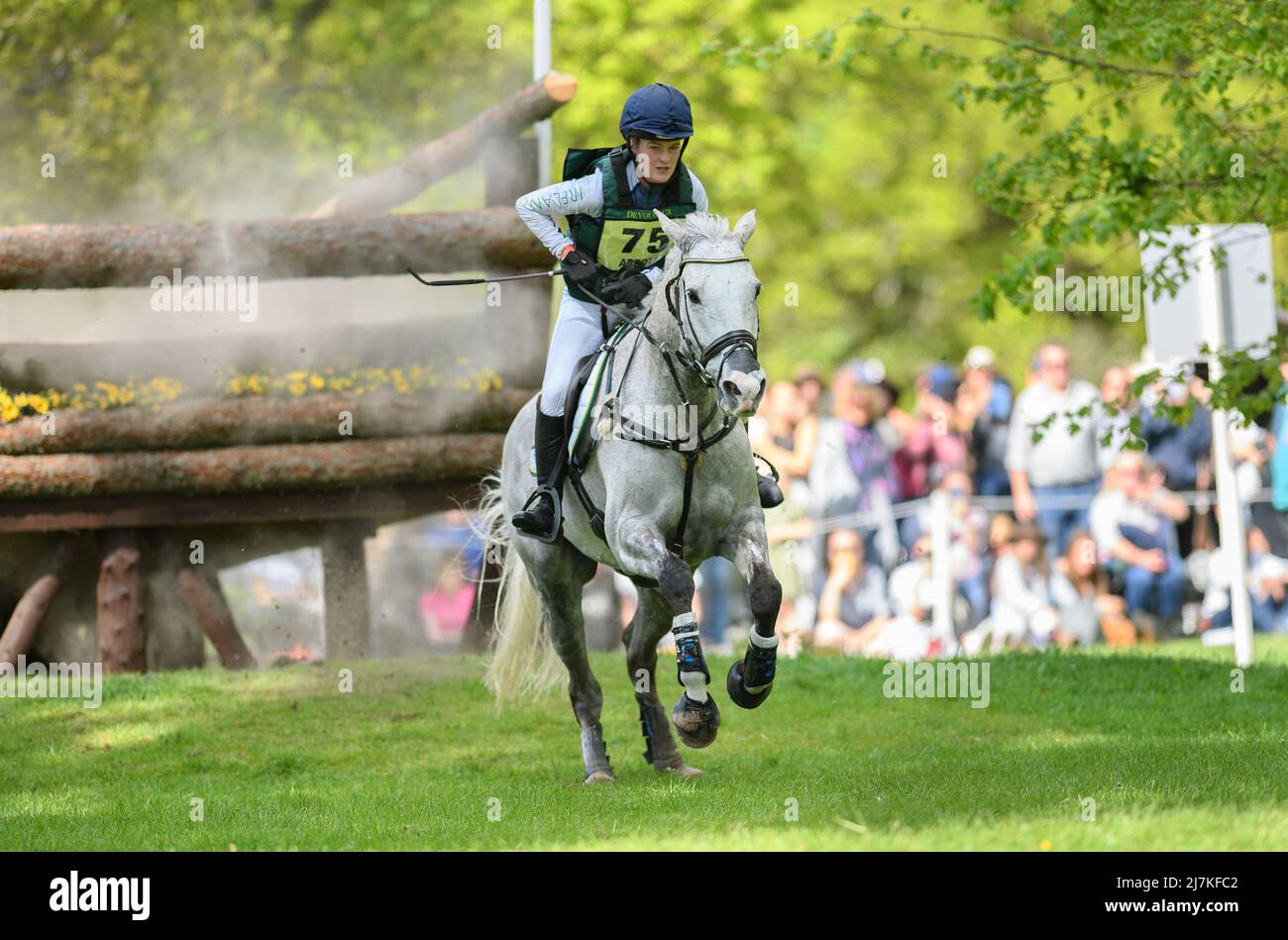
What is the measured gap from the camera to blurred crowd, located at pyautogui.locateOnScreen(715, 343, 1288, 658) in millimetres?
15828

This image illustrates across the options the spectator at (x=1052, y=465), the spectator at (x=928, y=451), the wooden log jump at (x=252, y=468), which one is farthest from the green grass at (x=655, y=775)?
the spectator at (x=928, y=451)

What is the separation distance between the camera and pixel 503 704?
10742mm

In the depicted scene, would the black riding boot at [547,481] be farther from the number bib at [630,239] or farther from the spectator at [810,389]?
the spectator at [810,389]

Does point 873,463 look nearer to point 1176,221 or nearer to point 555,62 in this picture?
point 1176,221

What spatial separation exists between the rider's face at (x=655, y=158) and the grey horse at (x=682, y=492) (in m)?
0.48

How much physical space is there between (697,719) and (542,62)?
325 inches

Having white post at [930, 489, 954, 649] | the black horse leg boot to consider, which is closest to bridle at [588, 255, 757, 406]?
the black horse leg boot

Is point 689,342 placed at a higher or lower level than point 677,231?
lower

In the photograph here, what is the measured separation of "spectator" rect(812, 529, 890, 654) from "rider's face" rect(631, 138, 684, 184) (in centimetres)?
851

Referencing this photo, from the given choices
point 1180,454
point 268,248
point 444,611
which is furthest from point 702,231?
point 444,611

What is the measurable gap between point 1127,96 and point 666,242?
4850 mm

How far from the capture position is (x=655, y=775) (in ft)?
29.3

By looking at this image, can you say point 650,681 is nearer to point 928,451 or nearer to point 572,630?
point 572,630
